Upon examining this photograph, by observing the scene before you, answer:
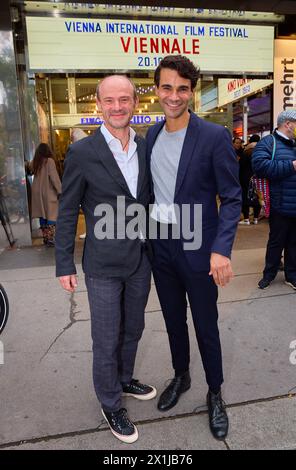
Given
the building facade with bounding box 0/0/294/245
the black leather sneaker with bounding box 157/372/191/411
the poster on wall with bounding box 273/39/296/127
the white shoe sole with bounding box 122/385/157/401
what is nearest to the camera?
the black leather sneaker with bounding box 157/372/191/411

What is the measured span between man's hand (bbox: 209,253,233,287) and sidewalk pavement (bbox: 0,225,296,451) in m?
0.92

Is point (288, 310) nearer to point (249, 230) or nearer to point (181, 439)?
point (181, 439)

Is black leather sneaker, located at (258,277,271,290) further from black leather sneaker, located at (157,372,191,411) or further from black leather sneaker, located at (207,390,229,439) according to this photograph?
black leather sneaker, located at (207,390,229,439)

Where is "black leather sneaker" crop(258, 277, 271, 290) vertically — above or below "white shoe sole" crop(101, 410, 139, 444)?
above

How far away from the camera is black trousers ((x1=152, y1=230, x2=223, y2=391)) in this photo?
7.37ft

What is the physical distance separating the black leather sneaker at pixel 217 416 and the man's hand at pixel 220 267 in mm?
789

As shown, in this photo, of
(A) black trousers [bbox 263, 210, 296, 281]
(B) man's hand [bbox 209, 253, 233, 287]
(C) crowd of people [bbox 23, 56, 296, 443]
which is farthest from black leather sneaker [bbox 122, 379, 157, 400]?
(A) black trousers [bbox 263, 210, 296, 281]

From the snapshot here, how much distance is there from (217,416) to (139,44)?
625cm

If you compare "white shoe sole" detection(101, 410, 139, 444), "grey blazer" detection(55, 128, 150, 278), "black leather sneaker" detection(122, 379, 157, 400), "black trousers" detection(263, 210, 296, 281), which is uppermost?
"grey blazer" detection(55, 128, 150, 278)

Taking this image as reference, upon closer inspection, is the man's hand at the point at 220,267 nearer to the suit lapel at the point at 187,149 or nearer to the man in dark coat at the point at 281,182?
the suit lapel at the point at 187,149

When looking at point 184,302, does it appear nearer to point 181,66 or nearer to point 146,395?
point 146,395

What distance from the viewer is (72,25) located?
6551 mm

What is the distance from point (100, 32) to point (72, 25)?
457 millimetres
